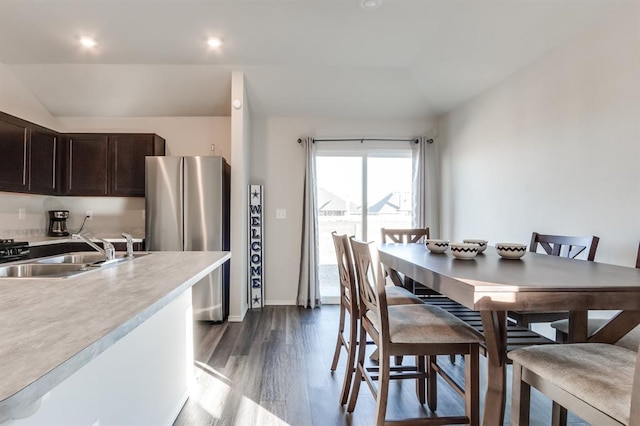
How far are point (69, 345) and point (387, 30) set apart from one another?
3.24 metres

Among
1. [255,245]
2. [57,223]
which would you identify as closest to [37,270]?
[255,245]

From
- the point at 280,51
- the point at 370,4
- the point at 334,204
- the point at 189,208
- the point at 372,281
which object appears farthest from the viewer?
the point at 334,204

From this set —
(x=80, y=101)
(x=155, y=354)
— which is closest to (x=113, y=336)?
(x=155, y=354)

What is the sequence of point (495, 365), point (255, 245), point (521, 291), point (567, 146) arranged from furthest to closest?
1. point (255, 245)
2. point (567, 146)
3. point (495, 365)
4. point (521, 291)

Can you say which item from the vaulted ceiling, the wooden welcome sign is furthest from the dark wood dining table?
the wooden welcome sign

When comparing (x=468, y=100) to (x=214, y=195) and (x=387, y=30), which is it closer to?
(x=387, y=30)

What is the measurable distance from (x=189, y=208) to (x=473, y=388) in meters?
3.03

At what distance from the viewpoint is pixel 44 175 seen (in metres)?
3.62

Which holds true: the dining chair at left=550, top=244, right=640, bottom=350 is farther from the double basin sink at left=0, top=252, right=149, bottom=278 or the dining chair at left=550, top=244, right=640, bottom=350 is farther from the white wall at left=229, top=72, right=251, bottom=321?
the white wall at left=229, top=72, right=251, bottom=321

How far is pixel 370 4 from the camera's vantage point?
105 inches

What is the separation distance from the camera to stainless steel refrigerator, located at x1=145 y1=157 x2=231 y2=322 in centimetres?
353

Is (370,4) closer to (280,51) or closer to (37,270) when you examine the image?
(280,51)

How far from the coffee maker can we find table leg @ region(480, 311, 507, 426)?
447cm

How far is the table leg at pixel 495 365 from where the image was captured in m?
1.31
